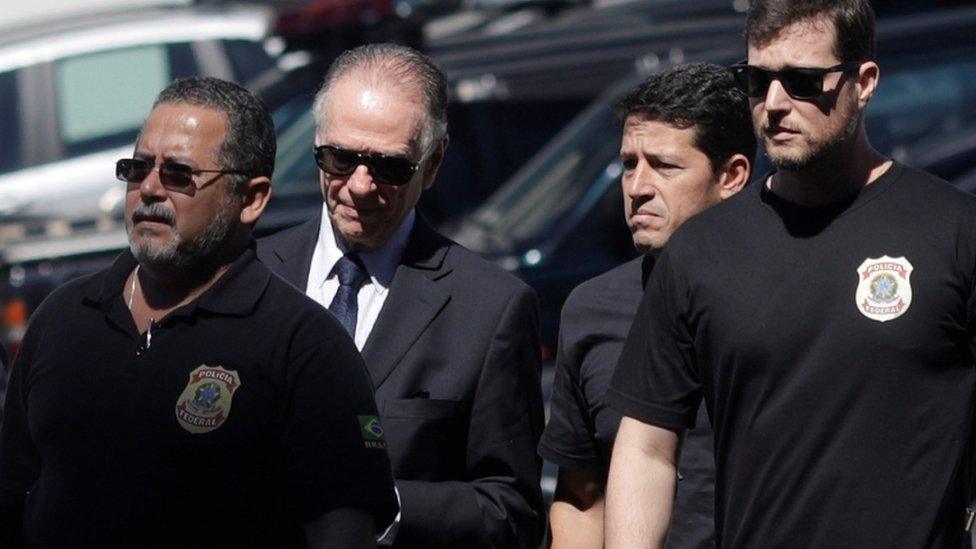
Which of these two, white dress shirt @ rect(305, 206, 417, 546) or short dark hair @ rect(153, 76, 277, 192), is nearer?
short dark hair @ rect(153, 76, 277, 192)

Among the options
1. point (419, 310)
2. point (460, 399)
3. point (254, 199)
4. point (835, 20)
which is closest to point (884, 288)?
point (835, 20)

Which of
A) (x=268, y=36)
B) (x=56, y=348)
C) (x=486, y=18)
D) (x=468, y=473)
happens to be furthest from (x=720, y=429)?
(x=486, y=18)

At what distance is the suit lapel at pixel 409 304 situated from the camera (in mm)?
4727

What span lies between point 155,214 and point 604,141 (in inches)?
198

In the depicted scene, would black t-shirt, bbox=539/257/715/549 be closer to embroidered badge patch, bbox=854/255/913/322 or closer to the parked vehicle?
embroidered badge patch, bbox=854/255/913/322

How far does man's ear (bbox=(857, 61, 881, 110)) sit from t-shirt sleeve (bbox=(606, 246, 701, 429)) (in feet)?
1.55

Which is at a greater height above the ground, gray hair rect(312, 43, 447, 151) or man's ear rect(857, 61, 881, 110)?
man's ear rect(857, 61, 881, 110)

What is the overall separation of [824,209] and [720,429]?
1.52 ft

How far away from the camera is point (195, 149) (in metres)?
4.24

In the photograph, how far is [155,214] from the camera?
4.19m

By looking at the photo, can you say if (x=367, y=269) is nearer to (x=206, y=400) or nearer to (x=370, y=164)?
(x=370, y=164)

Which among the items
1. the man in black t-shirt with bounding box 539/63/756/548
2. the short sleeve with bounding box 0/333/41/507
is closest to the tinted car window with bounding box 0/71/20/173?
the man in black t-shirt with bounding box 539/63/756/548

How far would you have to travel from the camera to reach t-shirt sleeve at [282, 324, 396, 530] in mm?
3986

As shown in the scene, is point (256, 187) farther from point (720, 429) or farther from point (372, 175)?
point (720, 429)
